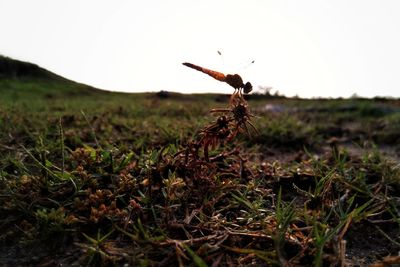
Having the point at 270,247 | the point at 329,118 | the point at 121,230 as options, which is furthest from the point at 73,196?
the point at 329,118

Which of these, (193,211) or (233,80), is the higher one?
(233,80)

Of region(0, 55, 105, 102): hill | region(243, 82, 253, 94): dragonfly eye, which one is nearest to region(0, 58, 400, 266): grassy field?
region(243, 82, 253, 94): dragonfly eye

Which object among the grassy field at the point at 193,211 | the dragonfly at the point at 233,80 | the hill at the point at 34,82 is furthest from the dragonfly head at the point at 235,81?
the hill at the point at 34,82

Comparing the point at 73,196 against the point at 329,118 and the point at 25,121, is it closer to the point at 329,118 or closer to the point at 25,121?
the point at 25,121

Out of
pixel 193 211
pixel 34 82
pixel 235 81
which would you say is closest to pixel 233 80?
pixel 235 81

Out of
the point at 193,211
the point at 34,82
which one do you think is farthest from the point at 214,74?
the point at 34,82

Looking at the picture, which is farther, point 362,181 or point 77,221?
point 362,181

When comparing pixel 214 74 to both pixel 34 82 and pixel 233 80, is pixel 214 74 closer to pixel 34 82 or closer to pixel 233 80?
pixel 233 80

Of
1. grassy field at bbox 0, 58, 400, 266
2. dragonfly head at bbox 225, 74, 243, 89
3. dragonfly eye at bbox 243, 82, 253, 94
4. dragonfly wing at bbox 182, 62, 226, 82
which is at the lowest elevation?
grassy field at bbox 0, 58, 400, 266

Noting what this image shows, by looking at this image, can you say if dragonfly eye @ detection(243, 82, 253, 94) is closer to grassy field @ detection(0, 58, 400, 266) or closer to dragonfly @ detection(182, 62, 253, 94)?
dragonfly @ detection(182, 62, 253, 94)

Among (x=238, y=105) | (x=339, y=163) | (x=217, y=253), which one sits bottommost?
(x=217, y=253)

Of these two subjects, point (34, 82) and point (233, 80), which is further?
point (34, 82)
